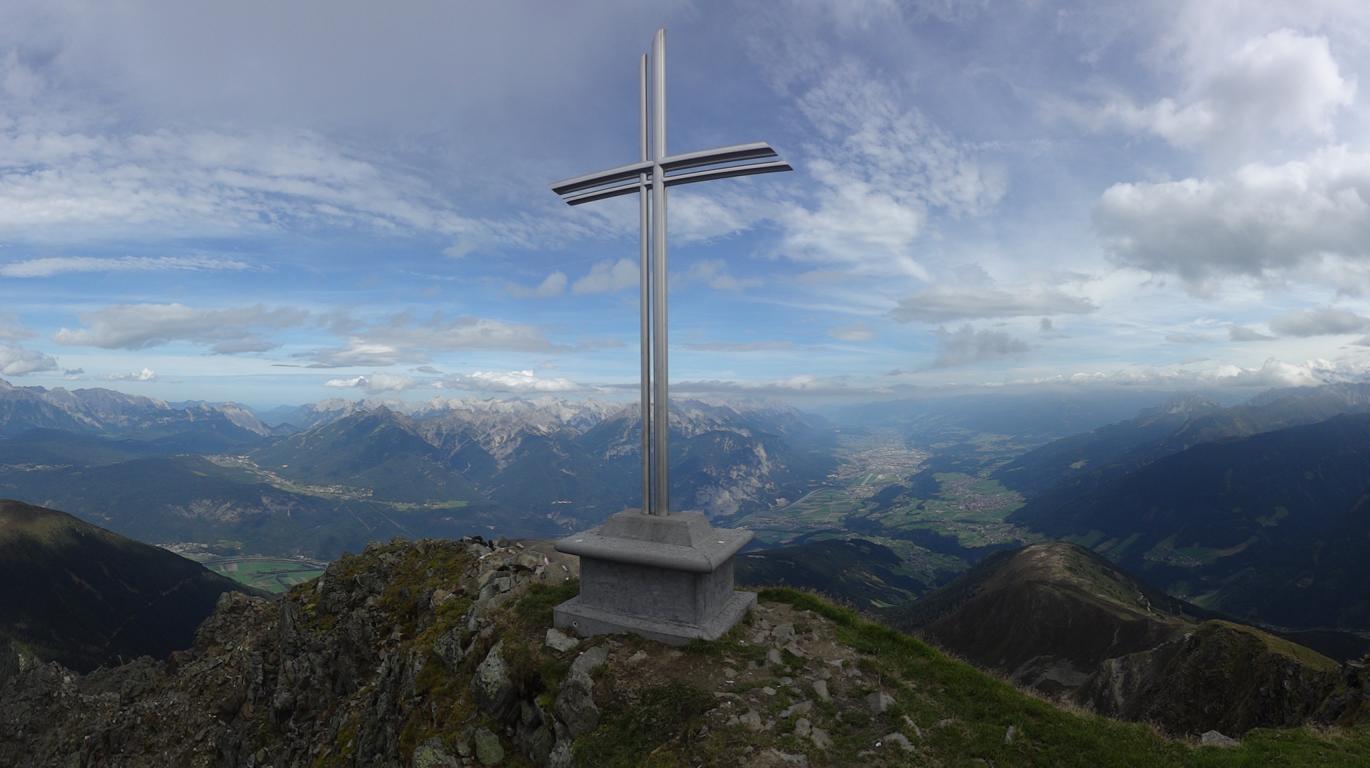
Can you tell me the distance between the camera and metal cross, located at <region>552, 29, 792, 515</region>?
49.9ft

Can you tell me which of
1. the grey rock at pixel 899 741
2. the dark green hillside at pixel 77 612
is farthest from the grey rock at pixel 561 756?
the dark green hillside at pixel 77 612

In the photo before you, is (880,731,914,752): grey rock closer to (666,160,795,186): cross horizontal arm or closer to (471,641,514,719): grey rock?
(471,641,514,719): grey rock

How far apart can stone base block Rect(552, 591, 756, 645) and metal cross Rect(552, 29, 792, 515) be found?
2.74 m

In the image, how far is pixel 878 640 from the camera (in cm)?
1576

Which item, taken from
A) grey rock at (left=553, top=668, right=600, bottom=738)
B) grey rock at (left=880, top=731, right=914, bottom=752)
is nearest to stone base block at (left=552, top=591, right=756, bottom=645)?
grey rock at (left=553, top=668, right=600, bottom=738)

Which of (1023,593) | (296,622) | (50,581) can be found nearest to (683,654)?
(296,622)

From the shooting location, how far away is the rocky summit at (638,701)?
37.2ft

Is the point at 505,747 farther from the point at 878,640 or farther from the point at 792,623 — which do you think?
the point at 878,640

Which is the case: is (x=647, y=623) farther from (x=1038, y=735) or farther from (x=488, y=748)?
(x=1038, y=735)

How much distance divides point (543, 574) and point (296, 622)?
1754 centimetres

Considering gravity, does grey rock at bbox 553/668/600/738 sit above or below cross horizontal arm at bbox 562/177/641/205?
below

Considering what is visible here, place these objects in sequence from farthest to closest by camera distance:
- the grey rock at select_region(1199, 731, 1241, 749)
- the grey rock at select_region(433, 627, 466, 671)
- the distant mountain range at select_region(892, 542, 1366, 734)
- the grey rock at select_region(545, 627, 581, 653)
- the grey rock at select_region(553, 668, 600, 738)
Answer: the distant mountain range at select_region(892, 542, 1366, 734)
the grey rock at select_region(433, 627, 466, 671)
the grey rock at select_region(545, 627, 581, 653)
the grey rock at select_region(553, 668, 600, 738)
the grey rock at select_region(1199, 731, 1241, 749)

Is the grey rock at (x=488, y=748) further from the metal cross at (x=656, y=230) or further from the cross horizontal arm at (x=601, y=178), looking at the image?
the cross horizontal arm at (x=601, y=178)

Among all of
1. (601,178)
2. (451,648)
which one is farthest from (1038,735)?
(601,178)
